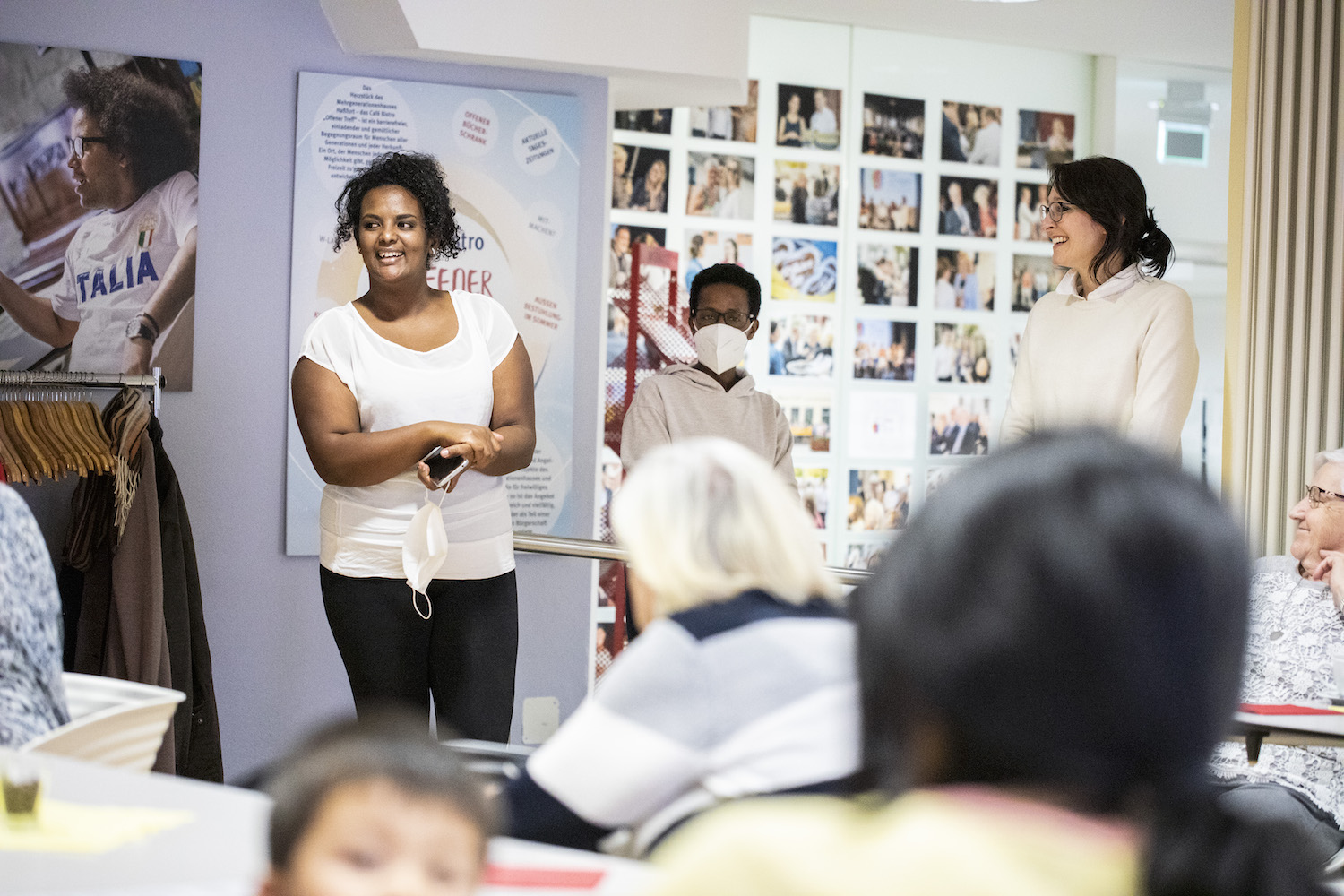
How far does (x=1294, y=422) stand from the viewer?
3525mm

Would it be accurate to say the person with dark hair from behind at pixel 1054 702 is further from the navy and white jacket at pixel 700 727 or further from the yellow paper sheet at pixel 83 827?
the yellow paper sheet at pixel 83 827

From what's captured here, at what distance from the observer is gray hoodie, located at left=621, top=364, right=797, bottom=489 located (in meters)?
3.51

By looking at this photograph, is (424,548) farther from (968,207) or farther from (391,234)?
(968,207)

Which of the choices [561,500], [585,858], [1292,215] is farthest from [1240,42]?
[585,858]

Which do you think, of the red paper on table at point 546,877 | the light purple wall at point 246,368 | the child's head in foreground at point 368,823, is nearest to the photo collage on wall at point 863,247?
the light purple wall at point 246,368

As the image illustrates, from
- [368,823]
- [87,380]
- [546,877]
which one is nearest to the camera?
[368,823]

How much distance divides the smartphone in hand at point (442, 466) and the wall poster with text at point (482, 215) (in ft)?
4.29

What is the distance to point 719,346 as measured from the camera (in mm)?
3625

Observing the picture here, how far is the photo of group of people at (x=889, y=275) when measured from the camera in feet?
18.8

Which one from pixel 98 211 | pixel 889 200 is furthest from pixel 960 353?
pixel 98 211

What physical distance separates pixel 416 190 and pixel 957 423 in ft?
12.1

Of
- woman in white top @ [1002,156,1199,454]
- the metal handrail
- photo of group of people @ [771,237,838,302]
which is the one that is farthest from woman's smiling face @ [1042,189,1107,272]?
photo of group of people @ [771,237,838,302]

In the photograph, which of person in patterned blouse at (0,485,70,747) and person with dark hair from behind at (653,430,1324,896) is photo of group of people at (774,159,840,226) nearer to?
person in patterned blouse at (0,485,70,747)

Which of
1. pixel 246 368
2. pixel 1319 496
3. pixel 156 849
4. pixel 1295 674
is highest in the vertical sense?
pixel 246 368
